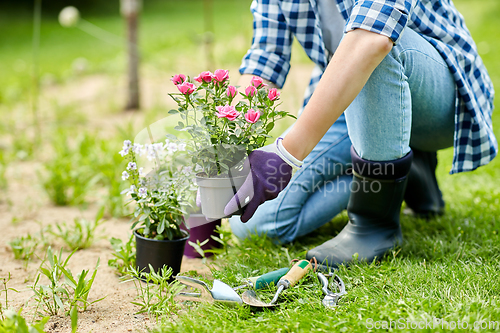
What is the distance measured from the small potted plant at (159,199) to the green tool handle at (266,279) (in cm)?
28

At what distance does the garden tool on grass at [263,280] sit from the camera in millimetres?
1319

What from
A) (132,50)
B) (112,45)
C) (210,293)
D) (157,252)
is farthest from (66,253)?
(112,45)

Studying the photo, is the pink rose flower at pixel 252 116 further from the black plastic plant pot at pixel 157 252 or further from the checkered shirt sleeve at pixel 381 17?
the black plastic plant pot at pixel 157 252

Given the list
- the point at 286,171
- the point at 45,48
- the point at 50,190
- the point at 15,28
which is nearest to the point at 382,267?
the point at 286,171

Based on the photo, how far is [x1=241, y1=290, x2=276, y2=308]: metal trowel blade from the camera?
4.06 ft

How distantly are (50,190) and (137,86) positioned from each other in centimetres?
227

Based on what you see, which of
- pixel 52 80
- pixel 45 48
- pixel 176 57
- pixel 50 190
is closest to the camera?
pixel 50 190

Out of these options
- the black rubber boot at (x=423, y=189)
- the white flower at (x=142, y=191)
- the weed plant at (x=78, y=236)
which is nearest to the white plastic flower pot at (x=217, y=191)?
the white flower at (x=142, y=191)

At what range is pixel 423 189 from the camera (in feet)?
6.16

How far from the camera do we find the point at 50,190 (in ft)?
7.46

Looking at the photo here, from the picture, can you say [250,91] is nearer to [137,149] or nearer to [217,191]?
[217,191]

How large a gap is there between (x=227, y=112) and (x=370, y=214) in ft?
2.16

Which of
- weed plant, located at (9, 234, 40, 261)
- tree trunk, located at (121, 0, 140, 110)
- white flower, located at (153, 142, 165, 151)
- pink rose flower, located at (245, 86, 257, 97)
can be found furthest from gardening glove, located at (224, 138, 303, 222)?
tree trunk, located at (121, 0, 140, 110)

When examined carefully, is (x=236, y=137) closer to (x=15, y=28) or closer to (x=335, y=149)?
(x=335, y=149)
